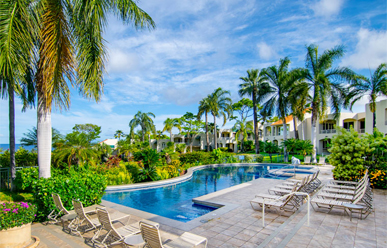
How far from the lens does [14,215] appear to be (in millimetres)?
4359

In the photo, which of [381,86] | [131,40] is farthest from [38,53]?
[381,86]

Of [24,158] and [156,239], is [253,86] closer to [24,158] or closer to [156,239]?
[24,158]

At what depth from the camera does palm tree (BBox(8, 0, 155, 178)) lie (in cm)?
573

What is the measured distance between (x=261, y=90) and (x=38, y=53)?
2358 cm

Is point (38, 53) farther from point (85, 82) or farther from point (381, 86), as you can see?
point (381, 86)

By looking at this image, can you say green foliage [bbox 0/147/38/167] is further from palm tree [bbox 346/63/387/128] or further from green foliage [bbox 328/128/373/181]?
palm tree [bbox 346/63/387/128]

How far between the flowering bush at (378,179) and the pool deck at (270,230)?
3371 mm

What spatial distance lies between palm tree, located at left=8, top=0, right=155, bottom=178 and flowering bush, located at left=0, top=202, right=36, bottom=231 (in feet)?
6.88

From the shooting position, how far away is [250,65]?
29422 millimetres

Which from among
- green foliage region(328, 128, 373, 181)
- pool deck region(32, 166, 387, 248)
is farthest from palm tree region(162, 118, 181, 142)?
pool deck region(32, 166, 387, 248)

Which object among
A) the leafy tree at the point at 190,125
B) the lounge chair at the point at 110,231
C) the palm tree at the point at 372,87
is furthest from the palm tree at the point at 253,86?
the lounge chair at the point at 110,231

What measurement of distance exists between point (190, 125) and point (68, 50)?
1701 inches

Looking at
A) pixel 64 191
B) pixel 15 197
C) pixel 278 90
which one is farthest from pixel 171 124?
pixel 64 191

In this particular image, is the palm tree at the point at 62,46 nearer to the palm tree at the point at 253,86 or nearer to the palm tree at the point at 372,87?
the palm tree at the point at 372,87
